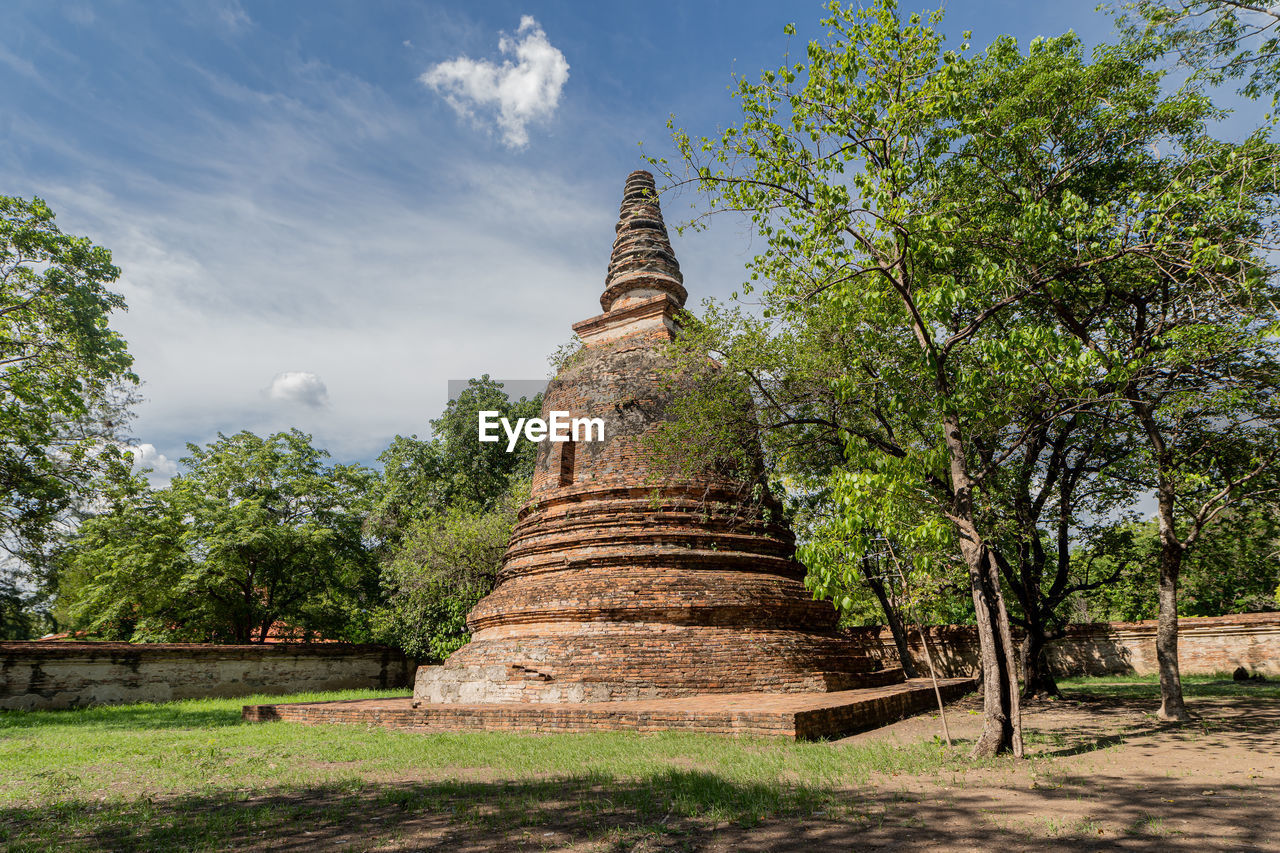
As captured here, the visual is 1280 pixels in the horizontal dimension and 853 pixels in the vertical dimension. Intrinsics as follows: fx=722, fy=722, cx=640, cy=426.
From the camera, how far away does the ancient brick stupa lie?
9.70m

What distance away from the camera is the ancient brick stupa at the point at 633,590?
31.8 feet

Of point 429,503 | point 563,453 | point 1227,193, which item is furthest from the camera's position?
point 429,503

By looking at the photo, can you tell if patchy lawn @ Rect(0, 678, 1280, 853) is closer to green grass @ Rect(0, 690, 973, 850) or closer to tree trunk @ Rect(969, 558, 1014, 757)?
green grass @ Rect(0, 690, 973, 850)

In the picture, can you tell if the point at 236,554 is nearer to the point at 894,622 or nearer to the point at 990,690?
the point at 894,622

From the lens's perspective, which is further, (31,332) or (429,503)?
(429,503)

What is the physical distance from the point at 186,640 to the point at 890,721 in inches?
749

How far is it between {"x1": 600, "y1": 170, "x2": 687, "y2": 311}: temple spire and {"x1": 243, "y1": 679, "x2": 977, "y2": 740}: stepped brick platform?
8.42m

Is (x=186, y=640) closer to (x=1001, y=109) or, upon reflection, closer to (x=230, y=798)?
(x=230, y=798)

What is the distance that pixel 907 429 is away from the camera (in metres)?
9.46

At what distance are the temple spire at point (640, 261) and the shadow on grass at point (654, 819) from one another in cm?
1095

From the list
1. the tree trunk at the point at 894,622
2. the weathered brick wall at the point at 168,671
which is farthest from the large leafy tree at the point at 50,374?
the tree trunk at the point at 894,622

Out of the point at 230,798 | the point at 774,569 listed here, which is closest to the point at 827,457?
the point at 774,569

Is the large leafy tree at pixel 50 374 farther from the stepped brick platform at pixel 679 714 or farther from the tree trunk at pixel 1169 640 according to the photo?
the tree trunk at pixel 1169 640

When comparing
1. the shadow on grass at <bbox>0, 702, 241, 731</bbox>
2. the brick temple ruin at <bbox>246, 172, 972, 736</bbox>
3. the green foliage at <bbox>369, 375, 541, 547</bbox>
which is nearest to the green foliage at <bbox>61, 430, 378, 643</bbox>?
the green foliage at <bbox>369, 375, 541, 547</bbox>
